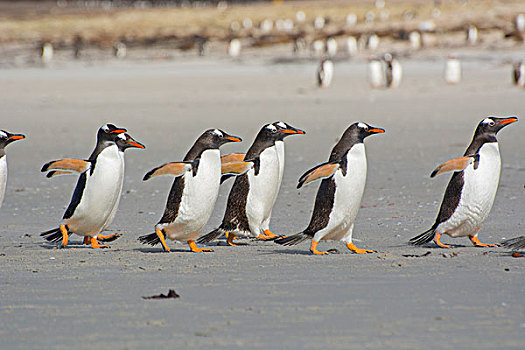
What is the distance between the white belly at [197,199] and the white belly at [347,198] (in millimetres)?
692

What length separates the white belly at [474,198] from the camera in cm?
513

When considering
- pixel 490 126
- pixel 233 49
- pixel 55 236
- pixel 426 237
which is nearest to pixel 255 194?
pixel 426 237

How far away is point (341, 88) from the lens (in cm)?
1880

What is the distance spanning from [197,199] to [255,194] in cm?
52

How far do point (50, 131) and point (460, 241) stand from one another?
8256mm

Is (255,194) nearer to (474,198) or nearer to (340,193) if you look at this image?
(340,193)

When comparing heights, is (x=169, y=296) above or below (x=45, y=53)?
below

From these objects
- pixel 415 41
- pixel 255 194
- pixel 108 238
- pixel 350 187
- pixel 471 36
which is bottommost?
pixel 108 238

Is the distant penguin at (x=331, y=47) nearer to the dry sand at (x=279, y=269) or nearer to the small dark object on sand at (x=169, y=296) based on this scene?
the dry sand at (x=279, y=269)

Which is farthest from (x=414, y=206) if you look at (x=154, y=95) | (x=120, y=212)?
(x=154, y=95)

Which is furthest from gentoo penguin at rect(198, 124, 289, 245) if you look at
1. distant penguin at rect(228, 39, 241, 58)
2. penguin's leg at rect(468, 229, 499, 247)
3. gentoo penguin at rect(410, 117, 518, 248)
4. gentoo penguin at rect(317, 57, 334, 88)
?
distant penguin at rect(228, 39, 241, 58)

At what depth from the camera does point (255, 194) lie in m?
5.54

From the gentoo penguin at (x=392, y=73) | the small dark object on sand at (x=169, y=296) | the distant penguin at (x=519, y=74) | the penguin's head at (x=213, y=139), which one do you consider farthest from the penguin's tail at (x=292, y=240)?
the gentoo penguin at (x=392, y=73)

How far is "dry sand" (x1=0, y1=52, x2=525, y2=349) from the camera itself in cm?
352
